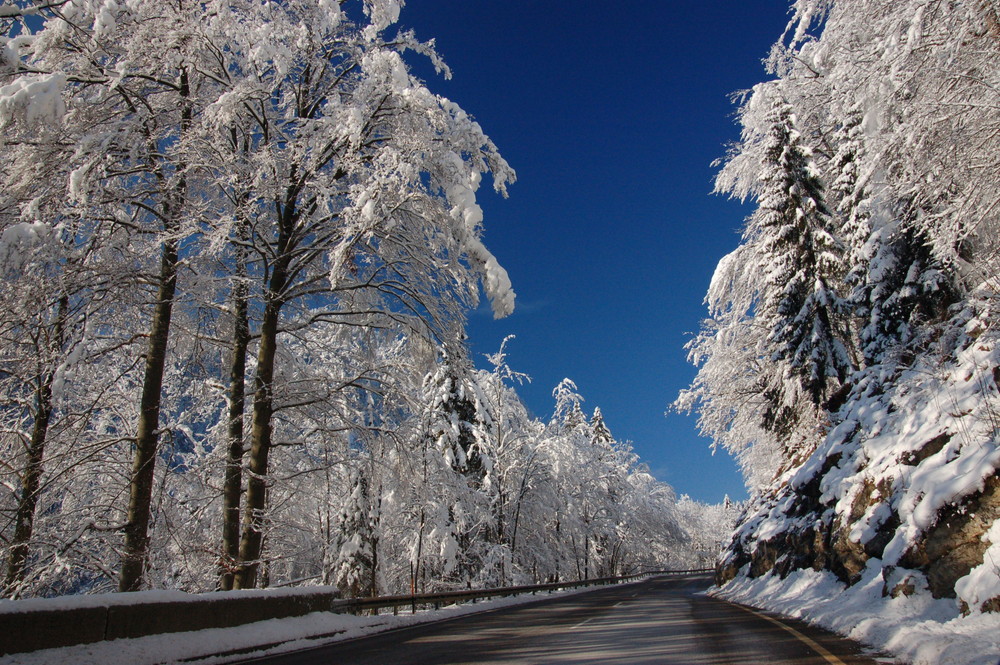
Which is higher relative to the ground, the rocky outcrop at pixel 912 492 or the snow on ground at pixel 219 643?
the rocky outcrop at pixel 912 492

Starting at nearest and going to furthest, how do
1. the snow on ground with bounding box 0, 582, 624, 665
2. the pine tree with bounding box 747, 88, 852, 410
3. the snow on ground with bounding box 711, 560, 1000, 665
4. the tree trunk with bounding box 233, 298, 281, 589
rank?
the snow on ground with bounding box 711, 560, 1000, 665, the snow on ground with bounding box 0, 582, 624, 665, the tree trunk with bounding box 233, 298, 281, 589, the pine tree with bounding box 747, 88, 852, 410

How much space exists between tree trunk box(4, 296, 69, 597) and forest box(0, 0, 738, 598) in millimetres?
61

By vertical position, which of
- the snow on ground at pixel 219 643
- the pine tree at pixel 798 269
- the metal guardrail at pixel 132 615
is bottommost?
the snow on ground at pixel 219 643

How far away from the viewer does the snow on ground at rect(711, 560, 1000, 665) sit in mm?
5523

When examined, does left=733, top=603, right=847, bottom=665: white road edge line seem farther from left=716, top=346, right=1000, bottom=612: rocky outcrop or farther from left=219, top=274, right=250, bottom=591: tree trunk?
left=219, top=274, right=250, bottom=591: tree trunk

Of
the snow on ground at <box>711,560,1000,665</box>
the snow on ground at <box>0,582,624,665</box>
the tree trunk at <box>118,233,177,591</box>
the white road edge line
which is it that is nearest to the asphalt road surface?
the white road edge line

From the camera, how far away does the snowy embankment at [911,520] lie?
6.74 meters

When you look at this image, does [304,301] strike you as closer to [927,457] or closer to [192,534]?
[192,534]

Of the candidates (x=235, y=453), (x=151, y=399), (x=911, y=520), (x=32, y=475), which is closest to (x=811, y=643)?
(x=911, y=520)

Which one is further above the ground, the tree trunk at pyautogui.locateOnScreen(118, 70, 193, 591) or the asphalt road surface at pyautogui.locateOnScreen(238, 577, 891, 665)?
the tree trunk at pyautogui.locateOnScreen(118, 70, 193, 591)

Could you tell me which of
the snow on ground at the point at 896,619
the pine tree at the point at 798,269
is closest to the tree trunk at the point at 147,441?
the snow on ground at the point at 896,619

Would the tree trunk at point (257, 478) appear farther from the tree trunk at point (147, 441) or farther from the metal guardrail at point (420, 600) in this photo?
the metal guardrail at point (420, 600)

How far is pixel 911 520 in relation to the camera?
347 inches

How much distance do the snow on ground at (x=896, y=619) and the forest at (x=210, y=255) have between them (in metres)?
7.34
